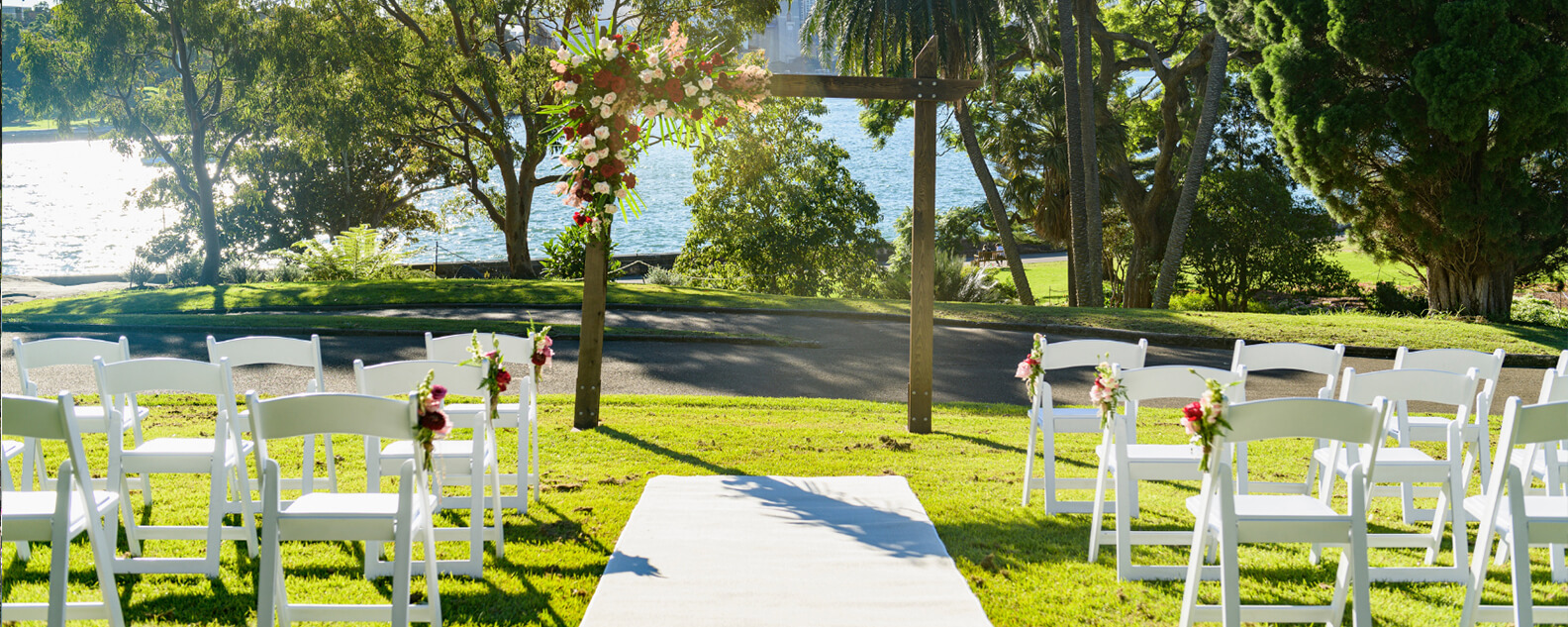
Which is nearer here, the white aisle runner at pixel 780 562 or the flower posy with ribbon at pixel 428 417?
the flower posy with ribbon at pixel 428 417

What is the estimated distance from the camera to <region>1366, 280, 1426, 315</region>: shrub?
68.0 ft

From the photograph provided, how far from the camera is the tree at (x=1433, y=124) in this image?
15.7 meters

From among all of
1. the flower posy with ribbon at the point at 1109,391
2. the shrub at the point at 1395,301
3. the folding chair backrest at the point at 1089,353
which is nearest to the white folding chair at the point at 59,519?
the flower posy with ribbon at the point at 1109,391

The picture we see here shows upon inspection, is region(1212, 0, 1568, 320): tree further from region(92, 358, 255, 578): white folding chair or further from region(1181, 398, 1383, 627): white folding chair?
region(92, 358, 255, 578): white folding chair

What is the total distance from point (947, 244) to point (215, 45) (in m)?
22.2

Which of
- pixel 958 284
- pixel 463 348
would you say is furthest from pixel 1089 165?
pixel 463 348

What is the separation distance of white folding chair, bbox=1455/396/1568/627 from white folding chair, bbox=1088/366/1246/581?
1.04m

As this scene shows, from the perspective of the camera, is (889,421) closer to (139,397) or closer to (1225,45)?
(139,397)

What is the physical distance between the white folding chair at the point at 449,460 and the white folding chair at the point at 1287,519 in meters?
3.15

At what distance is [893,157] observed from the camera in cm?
12419

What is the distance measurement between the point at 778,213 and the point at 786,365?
15.2 metres

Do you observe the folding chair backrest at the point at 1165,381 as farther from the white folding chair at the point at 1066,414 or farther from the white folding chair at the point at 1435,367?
the white folding chair at the point at 1435,367

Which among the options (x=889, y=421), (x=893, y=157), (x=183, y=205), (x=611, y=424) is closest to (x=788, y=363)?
(x=889, y=421)

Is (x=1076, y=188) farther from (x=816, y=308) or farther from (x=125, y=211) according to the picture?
(x=125, y=211)
